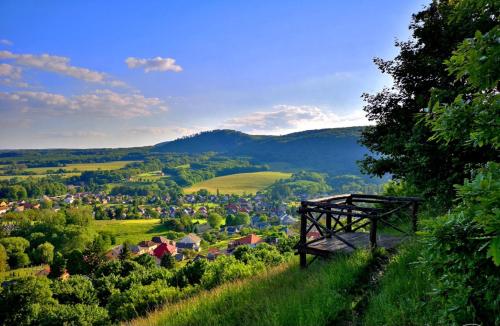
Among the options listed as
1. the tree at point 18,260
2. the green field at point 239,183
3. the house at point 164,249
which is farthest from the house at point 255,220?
the tree at point 18,260

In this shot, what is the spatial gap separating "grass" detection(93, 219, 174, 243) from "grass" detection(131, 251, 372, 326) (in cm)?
7809

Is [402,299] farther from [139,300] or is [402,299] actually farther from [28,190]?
[28,190]

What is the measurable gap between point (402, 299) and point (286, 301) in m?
1.84

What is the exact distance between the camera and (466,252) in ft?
8.57

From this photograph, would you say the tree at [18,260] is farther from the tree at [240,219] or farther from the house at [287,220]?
the house at [287,220]

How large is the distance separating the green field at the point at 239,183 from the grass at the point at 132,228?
6665cm

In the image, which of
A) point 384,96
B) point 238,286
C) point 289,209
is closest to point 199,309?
point 238,286

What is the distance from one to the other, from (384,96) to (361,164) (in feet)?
11.4

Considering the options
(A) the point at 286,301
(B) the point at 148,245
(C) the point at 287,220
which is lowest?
(C) the point at 287,220

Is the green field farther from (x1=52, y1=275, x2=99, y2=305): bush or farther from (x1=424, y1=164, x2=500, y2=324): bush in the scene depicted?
(x1=424, y1=164, x2=500, y2=324): bush

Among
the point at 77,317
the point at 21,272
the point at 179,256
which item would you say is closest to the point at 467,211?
the point at 77,317

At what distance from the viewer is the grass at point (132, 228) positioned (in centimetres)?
8200

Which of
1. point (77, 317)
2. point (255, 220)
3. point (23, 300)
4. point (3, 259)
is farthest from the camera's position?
point (255, 220)

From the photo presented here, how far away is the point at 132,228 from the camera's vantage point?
293 feet
